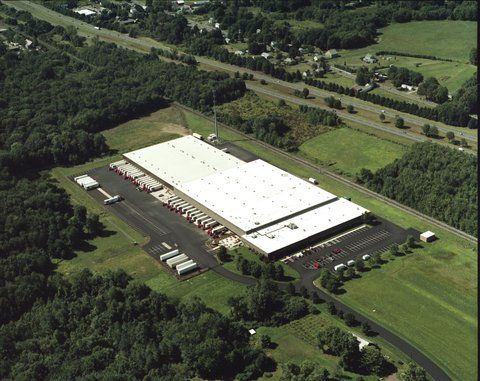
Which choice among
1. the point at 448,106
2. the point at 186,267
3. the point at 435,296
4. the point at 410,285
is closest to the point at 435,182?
the point at 410,285

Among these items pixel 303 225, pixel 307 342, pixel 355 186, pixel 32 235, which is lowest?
pixel 32 235

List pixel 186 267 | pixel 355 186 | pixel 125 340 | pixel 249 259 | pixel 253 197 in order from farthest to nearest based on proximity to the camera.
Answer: pixel 355 186, pixel 253 197, pixel 249 259, pixel 186 267, pixel 125 340

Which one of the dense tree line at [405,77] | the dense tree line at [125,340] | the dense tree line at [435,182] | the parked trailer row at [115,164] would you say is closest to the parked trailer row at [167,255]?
the dense tree line at [125,340]

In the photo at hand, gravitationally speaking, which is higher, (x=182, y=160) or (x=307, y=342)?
(x=182, y=160)

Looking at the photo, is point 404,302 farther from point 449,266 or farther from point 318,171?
point 318,171

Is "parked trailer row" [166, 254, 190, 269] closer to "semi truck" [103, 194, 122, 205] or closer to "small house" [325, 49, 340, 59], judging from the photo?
"semi truck" [103, 194, 122, 205]

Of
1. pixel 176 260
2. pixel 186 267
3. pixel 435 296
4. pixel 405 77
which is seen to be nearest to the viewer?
pixel 435 296

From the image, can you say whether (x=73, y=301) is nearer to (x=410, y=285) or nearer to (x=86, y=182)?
(x=86, y=182)

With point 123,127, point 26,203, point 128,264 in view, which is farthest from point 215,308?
point 123,127
